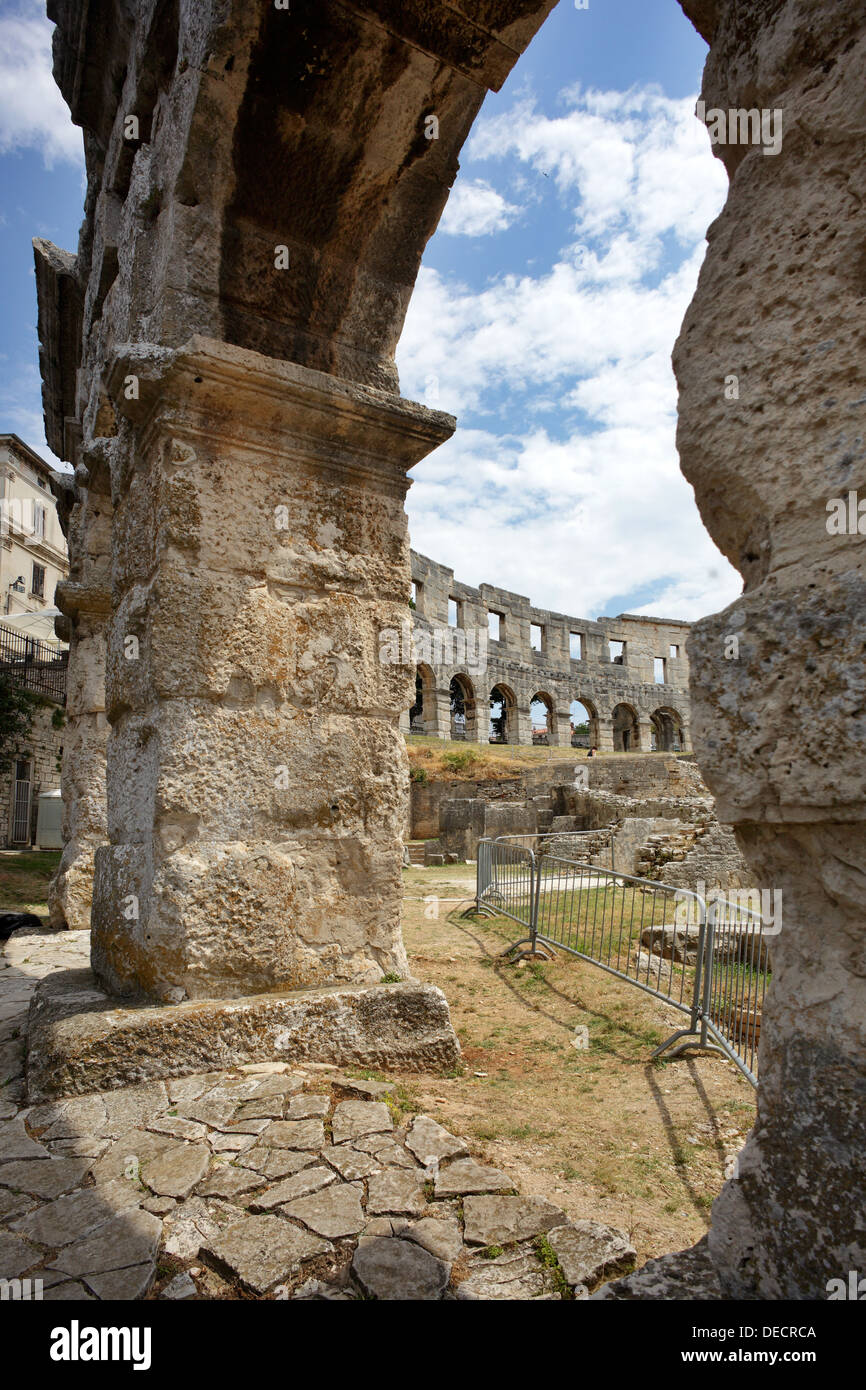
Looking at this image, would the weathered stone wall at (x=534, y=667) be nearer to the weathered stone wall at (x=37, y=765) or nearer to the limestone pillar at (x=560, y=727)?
the limestone pillar at (x=560, y=727)

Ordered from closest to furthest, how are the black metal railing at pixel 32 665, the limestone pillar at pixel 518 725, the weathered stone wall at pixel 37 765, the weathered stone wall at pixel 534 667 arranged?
the weathered stone wall at pixel 37 765
the black metal railing at pixel 32 665
the weathered stone wall at pixel 534 667
the limestone pillar at pixel 518 725

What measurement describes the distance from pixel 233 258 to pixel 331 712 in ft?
6.74

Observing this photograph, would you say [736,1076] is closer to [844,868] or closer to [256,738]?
[256,738]

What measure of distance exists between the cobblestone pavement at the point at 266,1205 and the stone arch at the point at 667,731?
3670cm

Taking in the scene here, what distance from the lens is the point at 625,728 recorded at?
37.4 meters

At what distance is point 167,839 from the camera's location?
2.79m

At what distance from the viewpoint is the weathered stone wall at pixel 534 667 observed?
87.2 ft

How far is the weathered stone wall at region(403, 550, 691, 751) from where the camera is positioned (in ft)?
87.2

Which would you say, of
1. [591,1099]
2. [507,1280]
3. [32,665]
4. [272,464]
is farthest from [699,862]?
[32,665]

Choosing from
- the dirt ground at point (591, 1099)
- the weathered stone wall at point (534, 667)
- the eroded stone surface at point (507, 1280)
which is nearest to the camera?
the eroded stone surface at point (507, 1280)

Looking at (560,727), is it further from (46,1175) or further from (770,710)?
(770,710)

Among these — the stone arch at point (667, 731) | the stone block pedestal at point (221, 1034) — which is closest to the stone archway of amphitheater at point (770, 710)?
the stone block pedestal at point (221, 1034)

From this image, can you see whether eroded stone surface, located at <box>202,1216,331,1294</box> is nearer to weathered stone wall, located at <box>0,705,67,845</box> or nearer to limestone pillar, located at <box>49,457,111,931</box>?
limestone pillar, located at <box>49,457,111,931</box>

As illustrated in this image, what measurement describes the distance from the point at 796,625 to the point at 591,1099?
2.87 m
